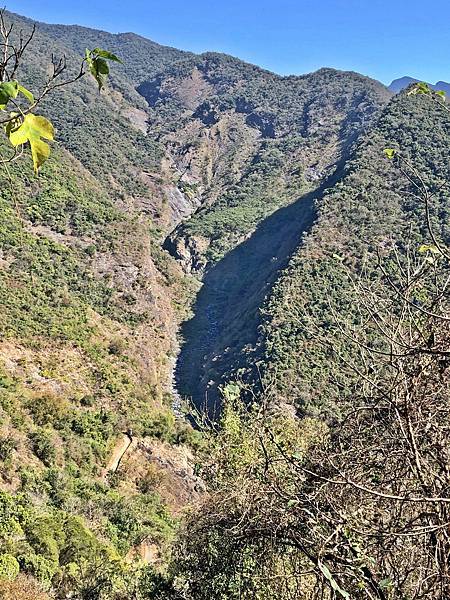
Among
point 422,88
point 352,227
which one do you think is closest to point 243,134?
point 352,227

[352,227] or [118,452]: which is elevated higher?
[352,227]

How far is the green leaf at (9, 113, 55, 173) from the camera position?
934 mm

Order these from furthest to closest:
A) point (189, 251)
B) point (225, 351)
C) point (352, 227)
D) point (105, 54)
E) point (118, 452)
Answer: point (189, 251) → point (352, 227) → point (225, 351) → point (118, 452) → point (105, 54)

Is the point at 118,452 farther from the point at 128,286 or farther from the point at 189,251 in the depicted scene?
the point at 189,251

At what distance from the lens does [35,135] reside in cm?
94

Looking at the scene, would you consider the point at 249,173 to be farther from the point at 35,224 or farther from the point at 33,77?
the point at 35,224

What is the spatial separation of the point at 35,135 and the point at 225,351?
3376 centimetres

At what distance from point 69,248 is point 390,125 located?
32.4m

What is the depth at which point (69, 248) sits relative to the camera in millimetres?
35031

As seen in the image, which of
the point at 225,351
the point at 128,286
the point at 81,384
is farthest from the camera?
the point at 128,286

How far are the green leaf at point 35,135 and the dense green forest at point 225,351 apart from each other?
1 centimetres

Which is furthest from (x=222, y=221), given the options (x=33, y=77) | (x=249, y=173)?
(x=33, y=77)

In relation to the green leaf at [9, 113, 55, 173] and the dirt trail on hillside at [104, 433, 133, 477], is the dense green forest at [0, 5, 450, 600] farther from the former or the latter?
the dirt trail on hillside at [104, 433, 133, 477]

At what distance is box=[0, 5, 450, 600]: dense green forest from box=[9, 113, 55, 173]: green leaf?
0.04 feet
